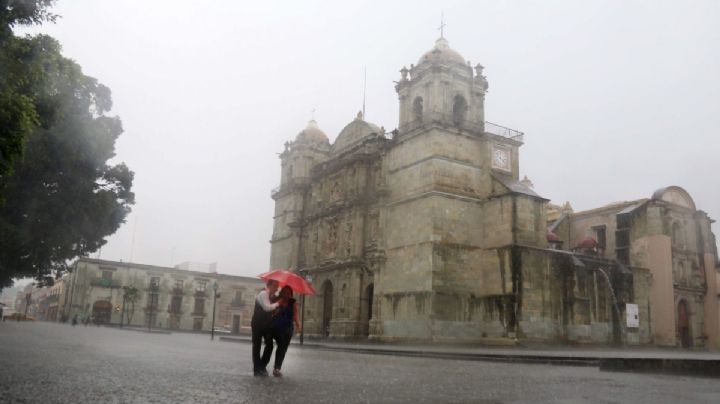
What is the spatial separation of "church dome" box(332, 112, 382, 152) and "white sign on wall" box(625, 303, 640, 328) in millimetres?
17244

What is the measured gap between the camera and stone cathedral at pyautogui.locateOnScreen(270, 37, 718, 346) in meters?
27.7

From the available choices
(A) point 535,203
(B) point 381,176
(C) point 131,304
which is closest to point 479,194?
(A) point 535,203

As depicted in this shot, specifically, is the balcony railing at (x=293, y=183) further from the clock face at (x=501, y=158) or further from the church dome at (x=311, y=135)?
the clock face at (x=501, y=158)

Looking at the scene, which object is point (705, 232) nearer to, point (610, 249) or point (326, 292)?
point (610, 249)

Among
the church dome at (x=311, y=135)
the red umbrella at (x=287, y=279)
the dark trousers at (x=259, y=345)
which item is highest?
the church dome at (x=311, y=135)

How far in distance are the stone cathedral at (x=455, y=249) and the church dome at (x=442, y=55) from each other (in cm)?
10

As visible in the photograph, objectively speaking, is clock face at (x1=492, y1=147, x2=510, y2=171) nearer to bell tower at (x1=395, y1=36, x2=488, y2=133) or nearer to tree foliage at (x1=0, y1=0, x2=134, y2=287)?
bell tower at (x1=395, y1=36, x2=488, y2=133)

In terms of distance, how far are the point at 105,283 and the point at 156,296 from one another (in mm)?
4942

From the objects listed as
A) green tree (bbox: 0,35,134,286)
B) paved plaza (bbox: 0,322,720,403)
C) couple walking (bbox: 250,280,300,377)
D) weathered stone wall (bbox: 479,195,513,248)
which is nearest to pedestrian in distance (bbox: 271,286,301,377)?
couple walking (bbox: 250,280,300,377)

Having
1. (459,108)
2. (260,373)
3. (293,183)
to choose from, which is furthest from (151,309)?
(260,373)

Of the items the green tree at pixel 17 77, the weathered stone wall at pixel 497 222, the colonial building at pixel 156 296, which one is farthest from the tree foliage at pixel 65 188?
the colonial building at pixel 156 296

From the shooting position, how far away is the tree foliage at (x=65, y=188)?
18.4 m

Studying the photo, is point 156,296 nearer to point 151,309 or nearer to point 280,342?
point 151,309

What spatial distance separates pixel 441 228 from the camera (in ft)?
93.0
